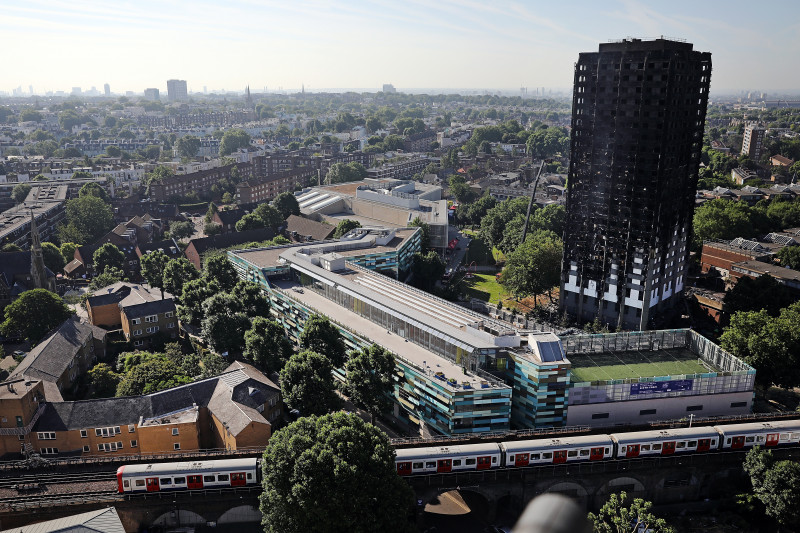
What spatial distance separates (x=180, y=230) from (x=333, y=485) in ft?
308

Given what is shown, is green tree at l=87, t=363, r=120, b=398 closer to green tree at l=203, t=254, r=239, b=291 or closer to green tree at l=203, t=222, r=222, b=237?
green tree at l=203, t=254, r=239, b=291

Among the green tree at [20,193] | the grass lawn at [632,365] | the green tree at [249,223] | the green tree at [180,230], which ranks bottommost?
the grass lawn at [632,365]

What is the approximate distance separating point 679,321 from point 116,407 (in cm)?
6930

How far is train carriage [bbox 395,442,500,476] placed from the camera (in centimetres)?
4469

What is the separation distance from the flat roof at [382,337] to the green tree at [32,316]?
26.1 metres

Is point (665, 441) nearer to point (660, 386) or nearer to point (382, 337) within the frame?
point (660, 386)

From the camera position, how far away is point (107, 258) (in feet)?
329

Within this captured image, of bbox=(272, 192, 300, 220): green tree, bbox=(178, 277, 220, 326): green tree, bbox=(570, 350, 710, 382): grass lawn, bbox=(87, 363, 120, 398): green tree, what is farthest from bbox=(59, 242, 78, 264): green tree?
bbox=(570, 350, 710, 382): grass lawn

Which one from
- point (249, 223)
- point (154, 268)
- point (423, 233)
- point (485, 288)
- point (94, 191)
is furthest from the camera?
point (94, 191)

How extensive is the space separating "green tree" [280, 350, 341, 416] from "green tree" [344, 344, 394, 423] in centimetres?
203

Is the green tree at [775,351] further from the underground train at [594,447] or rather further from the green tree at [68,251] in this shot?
the green tree at [68,251]

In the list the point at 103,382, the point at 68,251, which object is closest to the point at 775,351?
the point at 103,382

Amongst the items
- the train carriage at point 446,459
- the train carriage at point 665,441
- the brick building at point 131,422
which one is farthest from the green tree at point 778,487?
the brick building at point 131,422

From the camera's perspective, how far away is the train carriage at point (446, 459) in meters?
44.7
